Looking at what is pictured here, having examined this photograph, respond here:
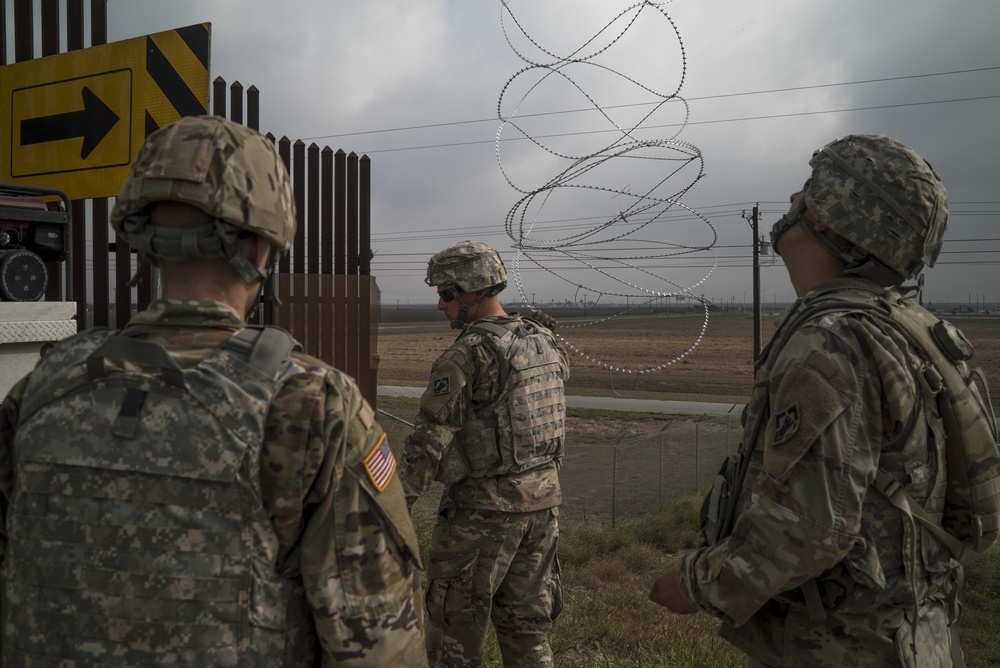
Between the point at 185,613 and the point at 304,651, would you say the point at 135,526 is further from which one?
the point at 304,651

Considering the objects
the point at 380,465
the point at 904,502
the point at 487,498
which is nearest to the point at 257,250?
the point at 380,465

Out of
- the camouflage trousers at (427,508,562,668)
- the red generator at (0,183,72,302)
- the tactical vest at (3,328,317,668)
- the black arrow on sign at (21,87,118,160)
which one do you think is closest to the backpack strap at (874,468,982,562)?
the tactical vest at (3,328,317,668)

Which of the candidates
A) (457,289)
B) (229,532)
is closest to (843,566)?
(229,532)

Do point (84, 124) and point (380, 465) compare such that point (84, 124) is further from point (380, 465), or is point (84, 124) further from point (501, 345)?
point (380, 465)

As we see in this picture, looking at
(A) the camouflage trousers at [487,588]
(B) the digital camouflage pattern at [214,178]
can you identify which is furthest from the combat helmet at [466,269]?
(B) the digital camouflage pattern at [214,178]

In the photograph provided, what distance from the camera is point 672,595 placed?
7.25 ft

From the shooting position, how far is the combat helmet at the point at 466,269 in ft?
14.0

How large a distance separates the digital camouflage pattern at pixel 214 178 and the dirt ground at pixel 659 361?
52.3 ft

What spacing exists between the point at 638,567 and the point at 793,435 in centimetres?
587

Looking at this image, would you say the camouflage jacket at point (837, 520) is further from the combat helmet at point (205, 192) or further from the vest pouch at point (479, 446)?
the vest pouch at point (479, 446)

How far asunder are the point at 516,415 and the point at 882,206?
7.10 ft

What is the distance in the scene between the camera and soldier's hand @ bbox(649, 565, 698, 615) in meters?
2.18

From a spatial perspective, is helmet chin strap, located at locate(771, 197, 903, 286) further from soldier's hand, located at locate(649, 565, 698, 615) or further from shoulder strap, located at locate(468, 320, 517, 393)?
shoulder strap, located at locate(468, 320, 517, 393)

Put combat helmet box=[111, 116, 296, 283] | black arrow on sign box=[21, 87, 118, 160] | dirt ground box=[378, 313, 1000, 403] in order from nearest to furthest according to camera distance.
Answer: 1. combat helmet box=[111, 116, 296, 283]
2. black arrow on sign box=[21, 87, 118, 160]
3. dirt ground box=[378, 313, 1000, 403]
